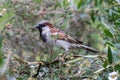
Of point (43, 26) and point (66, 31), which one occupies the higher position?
point (66, 31)

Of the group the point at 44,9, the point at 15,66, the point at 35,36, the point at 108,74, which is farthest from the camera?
the point at 44,9

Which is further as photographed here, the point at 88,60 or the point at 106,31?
the point at 88,60

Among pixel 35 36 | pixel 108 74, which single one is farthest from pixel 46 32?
pixel 108 74

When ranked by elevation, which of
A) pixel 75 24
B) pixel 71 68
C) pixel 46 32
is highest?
pixel 71 68

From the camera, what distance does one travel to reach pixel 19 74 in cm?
268

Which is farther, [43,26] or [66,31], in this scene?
[43,26]

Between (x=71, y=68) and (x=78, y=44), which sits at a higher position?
(x=71, y=68)

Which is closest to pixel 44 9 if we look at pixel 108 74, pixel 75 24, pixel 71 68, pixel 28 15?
pixel 28 15

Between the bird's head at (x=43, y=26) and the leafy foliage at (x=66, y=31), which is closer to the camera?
the leafy foliage at (x=66, y=31)

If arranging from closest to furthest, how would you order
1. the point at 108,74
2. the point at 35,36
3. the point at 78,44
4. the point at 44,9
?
the point at 108,74
the point at 78,44
the point at 35,36
the point at 44,9

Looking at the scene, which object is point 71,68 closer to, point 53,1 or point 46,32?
point 46,32

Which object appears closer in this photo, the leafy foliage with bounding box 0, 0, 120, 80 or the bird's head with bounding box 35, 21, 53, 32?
the leafy foliage with bounding box 0, 0, 120, 80

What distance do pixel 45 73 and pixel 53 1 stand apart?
3.06m

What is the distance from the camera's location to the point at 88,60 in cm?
278
